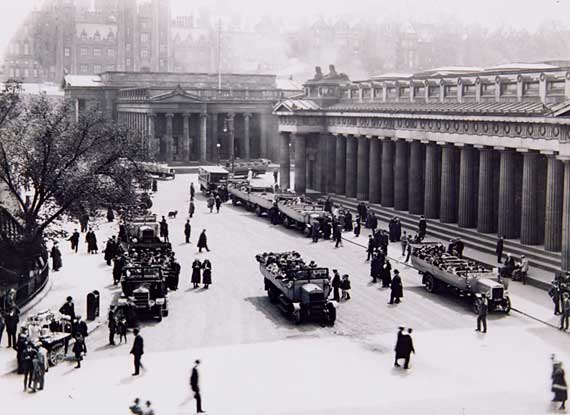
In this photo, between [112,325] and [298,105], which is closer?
[112,325]

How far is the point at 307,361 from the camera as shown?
25.0 metres

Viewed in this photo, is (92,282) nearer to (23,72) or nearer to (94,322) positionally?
(94,322)

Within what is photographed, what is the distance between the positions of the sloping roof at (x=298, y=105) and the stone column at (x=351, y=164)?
512cm

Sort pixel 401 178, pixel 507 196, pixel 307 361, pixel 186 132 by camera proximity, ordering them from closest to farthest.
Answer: pixel 307 361 → pixel 507 196 → pixel 401 178 → pixel 186 132

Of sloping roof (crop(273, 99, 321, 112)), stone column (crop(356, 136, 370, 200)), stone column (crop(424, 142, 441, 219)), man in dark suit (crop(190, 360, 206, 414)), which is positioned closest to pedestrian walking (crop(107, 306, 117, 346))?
man in dark suit (crop(190, 360, 206, 414))

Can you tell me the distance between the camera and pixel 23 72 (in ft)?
525

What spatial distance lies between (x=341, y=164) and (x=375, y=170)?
5.84m

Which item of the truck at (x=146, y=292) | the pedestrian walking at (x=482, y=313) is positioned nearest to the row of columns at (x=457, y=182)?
the pedestrian walking at (x=482, y=313)

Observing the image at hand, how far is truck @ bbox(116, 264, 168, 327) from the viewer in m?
29.6

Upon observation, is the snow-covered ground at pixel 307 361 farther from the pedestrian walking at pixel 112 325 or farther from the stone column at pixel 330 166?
the stone column at pixel 330 166

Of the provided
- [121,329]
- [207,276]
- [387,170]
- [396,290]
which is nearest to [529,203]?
[396,290]

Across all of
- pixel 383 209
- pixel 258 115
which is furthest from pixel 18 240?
pixel 258 115

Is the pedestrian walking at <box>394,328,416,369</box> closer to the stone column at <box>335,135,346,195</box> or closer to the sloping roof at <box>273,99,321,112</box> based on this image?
the stone column at <box>335,135,346,195</box>

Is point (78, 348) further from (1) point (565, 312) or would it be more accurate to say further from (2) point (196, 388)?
(1) point (565, 312)
